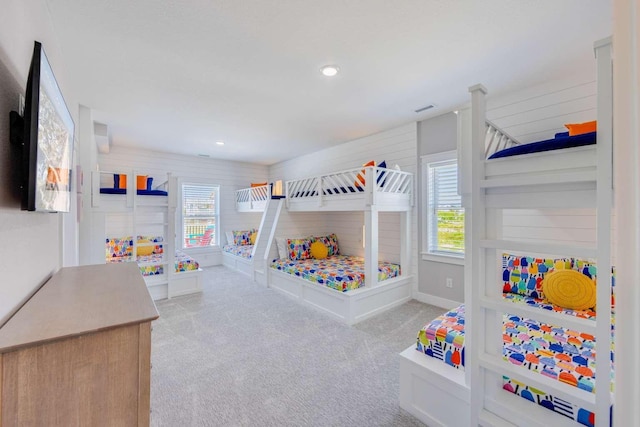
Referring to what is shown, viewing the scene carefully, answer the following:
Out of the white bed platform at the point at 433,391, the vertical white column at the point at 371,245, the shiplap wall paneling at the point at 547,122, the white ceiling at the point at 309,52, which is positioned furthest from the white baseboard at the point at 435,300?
the white ceiling at the point at 309,52

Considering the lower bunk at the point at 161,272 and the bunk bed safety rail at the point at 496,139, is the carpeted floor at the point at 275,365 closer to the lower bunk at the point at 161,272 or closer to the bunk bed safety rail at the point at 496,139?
the lower bunk at the point at 161,272

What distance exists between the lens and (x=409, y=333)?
286cm

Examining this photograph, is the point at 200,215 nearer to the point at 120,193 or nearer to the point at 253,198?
the point at 253,198

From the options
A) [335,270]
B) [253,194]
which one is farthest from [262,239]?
[335,270]

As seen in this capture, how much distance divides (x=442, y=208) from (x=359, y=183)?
123 centimetres

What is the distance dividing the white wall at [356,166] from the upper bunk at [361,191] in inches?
14.5

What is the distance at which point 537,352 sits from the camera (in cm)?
148

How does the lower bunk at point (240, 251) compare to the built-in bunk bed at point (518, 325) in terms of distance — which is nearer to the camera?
the built-in bunk bed at point (518, 325)

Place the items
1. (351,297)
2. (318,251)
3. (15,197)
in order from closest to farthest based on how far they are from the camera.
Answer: (15,197)
(351,297)
(318,251)

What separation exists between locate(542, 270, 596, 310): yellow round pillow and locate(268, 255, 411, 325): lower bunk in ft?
5.55

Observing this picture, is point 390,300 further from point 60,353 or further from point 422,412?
point 60,353

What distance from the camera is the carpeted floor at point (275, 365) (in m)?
1.74

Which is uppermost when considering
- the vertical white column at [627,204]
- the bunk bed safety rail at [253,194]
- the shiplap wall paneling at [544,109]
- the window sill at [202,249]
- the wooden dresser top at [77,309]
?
the shiplap wall paneling at [544,109]

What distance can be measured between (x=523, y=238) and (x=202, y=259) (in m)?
5.92
